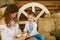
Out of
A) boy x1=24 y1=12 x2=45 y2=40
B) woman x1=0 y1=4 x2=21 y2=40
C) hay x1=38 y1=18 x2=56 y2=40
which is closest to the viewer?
woman x1=0 y1=4 x2=21 y2=40

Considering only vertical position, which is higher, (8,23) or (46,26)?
(8,23)

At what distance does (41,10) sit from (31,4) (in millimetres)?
297

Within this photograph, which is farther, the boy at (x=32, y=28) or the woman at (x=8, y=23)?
the boy at (x=32, y=28)

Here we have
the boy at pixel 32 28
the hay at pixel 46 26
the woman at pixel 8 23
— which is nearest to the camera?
the woman at pixel 8 23

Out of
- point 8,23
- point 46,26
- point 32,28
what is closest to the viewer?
point 8,23

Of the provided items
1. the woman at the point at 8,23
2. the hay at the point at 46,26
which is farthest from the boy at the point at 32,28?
the woman at the point at 8,23

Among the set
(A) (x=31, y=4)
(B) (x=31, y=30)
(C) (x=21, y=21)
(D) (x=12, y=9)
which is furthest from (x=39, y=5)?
(D) (x=12, y=9)

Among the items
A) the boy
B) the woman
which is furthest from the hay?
the woman

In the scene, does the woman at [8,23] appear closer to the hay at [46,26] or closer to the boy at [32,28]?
the boy at [32,28]

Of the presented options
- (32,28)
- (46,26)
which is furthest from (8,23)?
(46,26)

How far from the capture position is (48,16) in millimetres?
4594

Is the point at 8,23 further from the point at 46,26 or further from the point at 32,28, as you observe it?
Result: the point at 46,26

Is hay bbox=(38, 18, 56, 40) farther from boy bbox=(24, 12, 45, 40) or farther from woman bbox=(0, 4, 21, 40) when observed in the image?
woman bbox=(0, 4, 21, 40)

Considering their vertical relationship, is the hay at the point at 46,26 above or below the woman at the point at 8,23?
below
